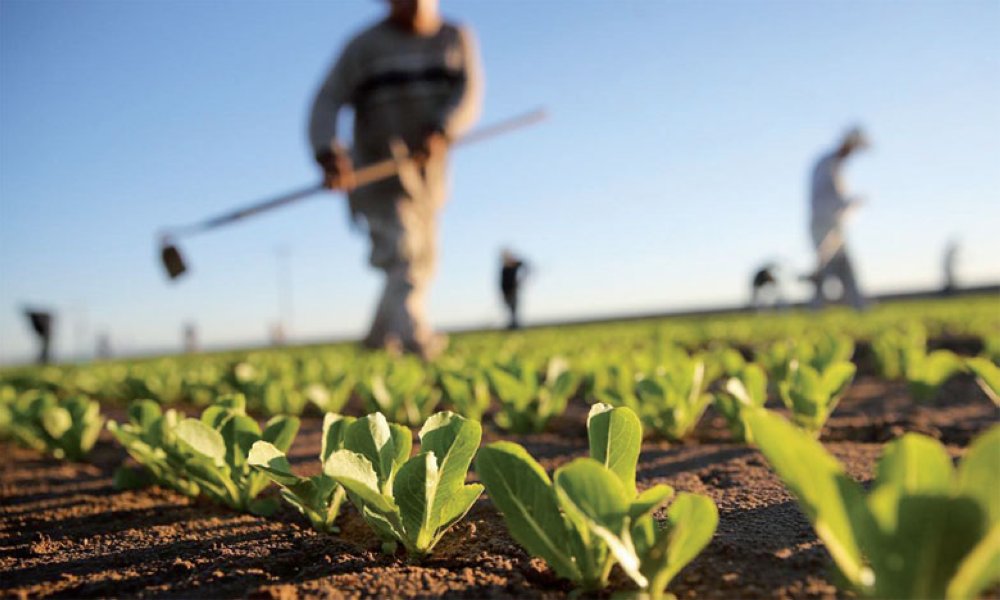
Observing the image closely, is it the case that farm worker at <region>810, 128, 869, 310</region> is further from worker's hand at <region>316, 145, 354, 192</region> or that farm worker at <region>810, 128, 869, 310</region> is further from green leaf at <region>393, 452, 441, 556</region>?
green leaf at <region>393, 452, 441, 556</region>

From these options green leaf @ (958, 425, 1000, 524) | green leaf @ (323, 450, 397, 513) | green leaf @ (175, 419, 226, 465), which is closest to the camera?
green leaf @ (958, 425, 1000, 524)

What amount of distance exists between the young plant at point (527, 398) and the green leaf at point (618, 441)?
1176 mm

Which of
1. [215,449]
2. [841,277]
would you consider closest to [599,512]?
[215,449]

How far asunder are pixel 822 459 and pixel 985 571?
0.55 ft

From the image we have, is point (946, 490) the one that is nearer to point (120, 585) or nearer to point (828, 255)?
point (120, 585)

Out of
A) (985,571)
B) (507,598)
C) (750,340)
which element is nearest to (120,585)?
(507,598)

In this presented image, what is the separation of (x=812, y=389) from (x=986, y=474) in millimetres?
1277

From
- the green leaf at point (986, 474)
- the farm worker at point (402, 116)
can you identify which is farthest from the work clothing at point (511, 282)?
the green leaf at point (986, 474)

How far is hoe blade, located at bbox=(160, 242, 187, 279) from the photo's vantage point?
5.02 metres

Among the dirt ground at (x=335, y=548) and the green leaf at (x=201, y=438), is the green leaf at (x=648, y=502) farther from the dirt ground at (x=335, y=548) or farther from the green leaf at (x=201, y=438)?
the green leaf at (x=201, y=438)

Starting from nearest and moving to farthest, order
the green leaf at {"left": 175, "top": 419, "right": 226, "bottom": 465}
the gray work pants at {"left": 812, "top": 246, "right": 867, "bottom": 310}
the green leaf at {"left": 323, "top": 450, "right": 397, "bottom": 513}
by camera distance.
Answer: the green leaf at {"left": 323, "top": 450, "right": 397, "bottom": 513} < the green leaf at {"left": 175, "top": 419, "right": 226, "bottom": 465} < the gray work pants at {"left": 812, "top": 246, "right": 867, "bottom": 310}

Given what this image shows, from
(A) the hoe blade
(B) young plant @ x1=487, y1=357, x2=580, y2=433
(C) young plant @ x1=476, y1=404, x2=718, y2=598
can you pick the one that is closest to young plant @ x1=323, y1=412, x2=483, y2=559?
(C) young plant @ x1=476, y1=404, x2=718, y2=598

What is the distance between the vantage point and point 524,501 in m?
0.90

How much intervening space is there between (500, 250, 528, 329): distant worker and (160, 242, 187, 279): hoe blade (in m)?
7.82
